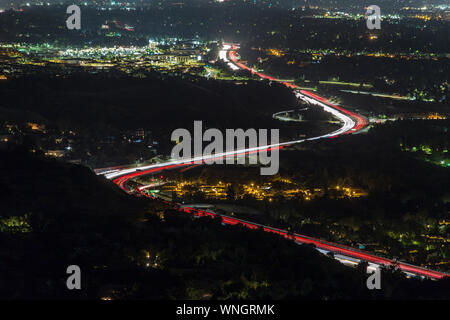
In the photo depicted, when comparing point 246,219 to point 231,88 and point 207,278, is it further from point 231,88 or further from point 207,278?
point 231,88

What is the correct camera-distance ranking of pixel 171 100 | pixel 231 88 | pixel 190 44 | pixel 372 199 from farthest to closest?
pixel 190 44
pixel 231 88
pixel 171 100
pixel 372 199

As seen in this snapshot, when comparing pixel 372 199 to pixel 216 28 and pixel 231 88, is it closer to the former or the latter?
pixel 231 88

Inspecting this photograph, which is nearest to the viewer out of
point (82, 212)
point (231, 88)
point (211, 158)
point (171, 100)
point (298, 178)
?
point (82, 212)

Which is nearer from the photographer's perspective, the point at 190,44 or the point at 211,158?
the point at 211,158

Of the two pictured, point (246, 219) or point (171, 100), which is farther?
point (171, 100)
